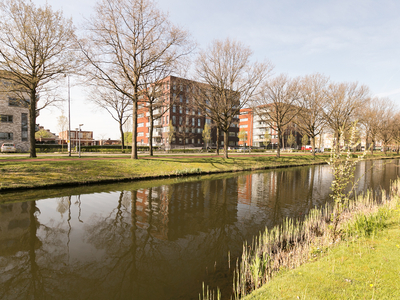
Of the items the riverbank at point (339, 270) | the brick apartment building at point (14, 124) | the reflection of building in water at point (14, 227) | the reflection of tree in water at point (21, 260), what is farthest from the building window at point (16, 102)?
the riverbank at point (339, 270)

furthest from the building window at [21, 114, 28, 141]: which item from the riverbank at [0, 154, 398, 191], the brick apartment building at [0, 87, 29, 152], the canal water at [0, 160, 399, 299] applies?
the canal water at [0, 160, 399, 299]

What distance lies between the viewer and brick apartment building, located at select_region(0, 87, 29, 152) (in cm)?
4359

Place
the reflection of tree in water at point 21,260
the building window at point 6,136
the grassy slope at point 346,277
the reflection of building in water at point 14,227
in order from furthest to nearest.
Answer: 1. the building window at point 6,136
2. the reflection of building in water at point 14,227
3. the reflection of tree in water at point 21,260
4. the grassy slope at point 346,277

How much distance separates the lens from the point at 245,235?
735 centimetres

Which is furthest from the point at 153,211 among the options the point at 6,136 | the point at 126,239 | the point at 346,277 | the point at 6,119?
the point at 6,119

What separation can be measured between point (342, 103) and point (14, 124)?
6247cm

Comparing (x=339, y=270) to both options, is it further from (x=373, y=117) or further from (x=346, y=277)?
(x=373, y=117)

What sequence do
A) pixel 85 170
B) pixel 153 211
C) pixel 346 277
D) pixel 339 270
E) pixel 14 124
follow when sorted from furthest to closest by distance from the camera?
pixel 14 124, pixel 85 170, pixel 153 211, pixel 339 270, pixel 346 277

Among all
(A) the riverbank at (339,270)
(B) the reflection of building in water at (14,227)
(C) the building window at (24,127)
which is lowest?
(B) the reflection of building in water at (14,227)

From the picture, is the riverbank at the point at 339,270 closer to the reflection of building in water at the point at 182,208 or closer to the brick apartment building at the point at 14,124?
the reflection of building in water at the point at 182,208

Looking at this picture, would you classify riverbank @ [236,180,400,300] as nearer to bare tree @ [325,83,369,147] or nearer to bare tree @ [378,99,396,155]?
bare tree @ [325,83,369,147]

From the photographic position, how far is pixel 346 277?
397 centimetres

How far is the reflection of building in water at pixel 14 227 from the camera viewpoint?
20.5 feet

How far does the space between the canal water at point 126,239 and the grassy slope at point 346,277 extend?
124 centimetres
